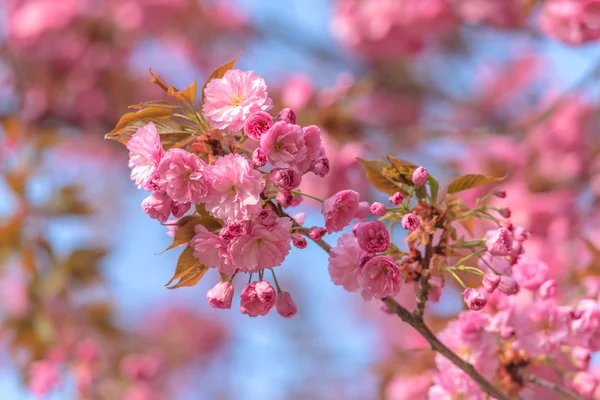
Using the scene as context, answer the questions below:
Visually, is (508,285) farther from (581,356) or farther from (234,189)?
(234,189)

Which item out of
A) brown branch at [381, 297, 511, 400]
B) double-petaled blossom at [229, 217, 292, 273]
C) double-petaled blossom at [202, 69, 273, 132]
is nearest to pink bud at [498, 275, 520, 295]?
brown branch at [381, 297, 511, 400]

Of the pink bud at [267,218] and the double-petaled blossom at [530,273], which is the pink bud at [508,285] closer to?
the double-petaled blossom at [530,273]

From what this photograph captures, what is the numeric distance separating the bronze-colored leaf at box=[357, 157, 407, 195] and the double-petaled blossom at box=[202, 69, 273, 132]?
0.70 feet

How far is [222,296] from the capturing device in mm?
982

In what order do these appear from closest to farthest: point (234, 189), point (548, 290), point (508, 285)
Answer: point (234, 189), point (508, 285), point (548, 290)

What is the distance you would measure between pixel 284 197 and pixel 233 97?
Answer: 0.17 metres

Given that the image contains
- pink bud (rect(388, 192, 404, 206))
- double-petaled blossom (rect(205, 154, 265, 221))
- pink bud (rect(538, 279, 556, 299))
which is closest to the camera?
double-petaled blossom (rect(205, 154, 265, 221))

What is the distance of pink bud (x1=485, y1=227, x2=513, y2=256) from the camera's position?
100 cm

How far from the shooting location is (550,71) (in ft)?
17.5

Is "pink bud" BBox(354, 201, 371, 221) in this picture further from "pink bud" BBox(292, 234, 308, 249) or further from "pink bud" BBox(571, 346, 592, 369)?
"pink bud" BBox(571, 346, 592, 369)

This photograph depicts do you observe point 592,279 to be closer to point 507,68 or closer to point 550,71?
point 507,68

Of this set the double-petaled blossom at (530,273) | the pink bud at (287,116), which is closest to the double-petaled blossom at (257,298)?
the pink bud at (287,116)

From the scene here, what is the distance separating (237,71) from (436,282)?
18.6 inches

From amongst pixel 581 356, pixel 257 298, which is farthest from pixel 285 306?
pixel 581 356
